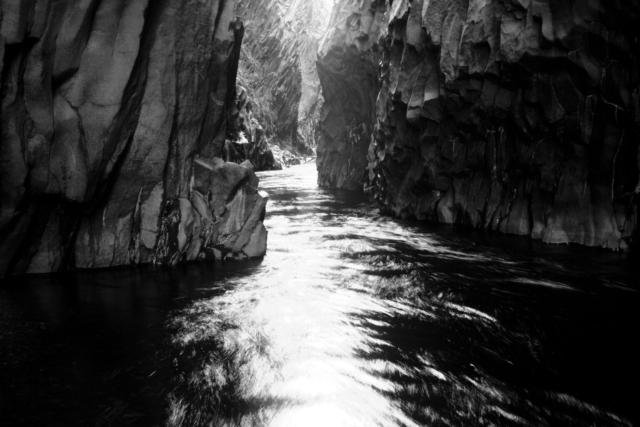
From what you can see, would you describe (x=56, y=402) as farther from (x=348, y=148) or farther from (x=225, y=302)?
(x=348, y=148)

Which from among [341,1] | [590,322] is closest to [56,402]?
[590,322]

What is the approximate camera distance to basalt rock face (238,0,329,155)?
87188 mm

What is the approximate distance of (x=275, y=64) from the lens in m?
93.4

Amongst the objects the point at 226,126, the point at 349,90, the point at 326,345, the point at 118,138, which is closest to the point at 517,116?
the point at 226,126

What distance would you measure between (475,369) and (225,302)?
239 inches

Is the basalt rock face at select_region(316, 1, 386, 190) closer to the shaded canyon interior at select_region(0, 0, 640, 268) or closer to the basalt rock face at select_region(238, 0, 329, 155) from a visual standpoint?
the shaded canyon interior at select_region(0, 0, 640, 268)

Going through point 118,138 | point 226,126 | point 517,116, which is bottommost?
point 118,138

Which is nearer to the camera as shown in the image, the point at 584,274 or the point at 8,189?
the point at 8,189

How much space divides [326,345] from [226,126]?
10.7 metres

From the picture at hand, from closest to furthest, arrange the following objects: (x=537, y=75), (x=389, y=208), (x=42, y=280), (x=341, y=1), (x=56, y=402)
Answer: (x=56, y=402)
(x=42, y=280)
(x=537, y=75)
(x=389, y=208)
(x=341, y=1)

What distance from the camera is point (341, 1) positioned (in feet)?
125

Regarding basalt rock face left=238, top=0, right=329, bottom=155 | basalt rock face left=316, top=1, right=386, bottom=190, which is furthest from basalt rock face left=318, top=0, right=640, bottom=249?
basalt rock face left=238, top=0, right=329, bottom=155

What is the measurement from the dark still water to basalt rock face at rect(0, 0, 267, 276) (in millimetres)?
1040

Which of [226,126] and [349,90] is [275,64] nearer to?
[349,90]
